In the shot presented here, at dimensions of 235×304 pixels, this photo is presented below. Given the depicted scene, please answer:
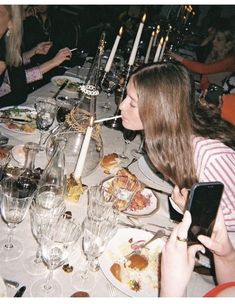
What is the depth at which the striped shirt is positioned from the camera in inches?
58.4

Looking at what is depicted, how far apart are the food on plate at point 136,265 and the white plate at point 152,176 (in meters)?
0.47

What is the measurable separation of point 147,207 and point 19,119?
0.85 metres

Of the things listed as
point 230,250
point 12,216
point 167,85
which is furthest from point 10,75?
point 230,250

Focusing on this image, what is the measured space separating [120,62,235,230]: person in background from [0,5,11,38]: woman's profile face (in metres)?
1.17

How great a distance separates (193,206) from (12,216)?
0.57 metres

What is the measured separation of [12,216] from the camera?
41.0 inches

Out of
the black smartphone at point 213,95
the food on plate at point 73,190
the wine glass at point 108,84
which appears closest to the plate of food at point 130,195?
the food on plate at point 73,190

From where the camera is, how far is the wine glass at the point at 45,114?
64.1 inches

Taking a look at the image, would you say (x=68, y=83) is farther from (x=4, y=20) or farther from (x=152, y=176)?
(x=152, y=176)

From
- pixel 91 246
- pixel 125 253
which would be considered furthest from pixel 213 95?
pixel 91 246

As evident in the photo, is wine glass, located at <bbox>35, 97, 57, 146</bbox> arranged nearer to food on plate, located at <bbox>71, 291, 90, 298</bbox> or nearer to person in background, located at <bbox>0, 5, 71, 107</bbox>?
person in background, located at <bbox>0, 5, 71, 107</bbox>

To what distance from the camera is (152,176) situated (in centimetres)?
168
